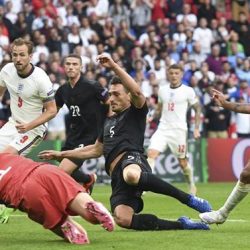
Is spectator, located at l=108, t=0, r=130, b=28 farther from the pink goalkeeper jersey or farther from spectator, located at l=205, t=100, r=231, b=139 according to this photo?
the pink goalkeeper jersey

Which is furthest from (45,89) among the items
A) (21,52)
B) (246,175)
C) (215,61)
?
(215,61)

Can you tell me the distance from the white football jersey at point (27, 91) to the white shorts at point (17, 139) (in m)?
0.18

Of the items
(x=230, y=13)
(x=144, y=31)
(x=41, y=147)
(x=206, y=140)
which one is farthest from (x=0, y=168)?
(x=230, y=13)

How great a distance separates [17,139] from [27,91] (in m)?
0.73

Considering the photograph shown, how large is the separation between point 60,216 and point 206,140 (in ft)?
50.0

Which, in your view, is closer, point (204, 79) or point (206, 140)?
point (206, 140)

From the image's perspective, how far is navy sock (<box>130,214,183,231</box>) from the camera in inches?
445

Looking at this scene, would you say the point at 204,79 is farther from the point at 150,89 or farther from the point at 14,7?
the point at 14,7

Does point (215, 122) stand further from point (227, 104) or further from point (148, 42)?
point (227, 104)

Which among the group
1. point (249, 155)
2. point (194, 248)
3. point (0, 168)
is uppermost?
point (0, 168)

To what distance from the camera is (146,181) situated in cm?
1111

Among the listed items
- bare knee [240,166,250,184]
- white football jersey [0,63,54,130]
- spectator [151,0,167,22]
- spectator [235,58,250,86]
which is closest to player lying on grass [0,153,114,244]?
bare knee [240,166,250,184]

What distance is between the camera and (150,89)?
85.4ft

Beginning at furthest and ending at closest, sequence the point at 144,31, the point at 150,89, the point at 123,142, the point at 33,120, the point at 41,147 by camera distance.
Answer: the point at 144,31 → the point at 150,89 → the point at 41,147 → the point at 33,120 → the point at 123,142
